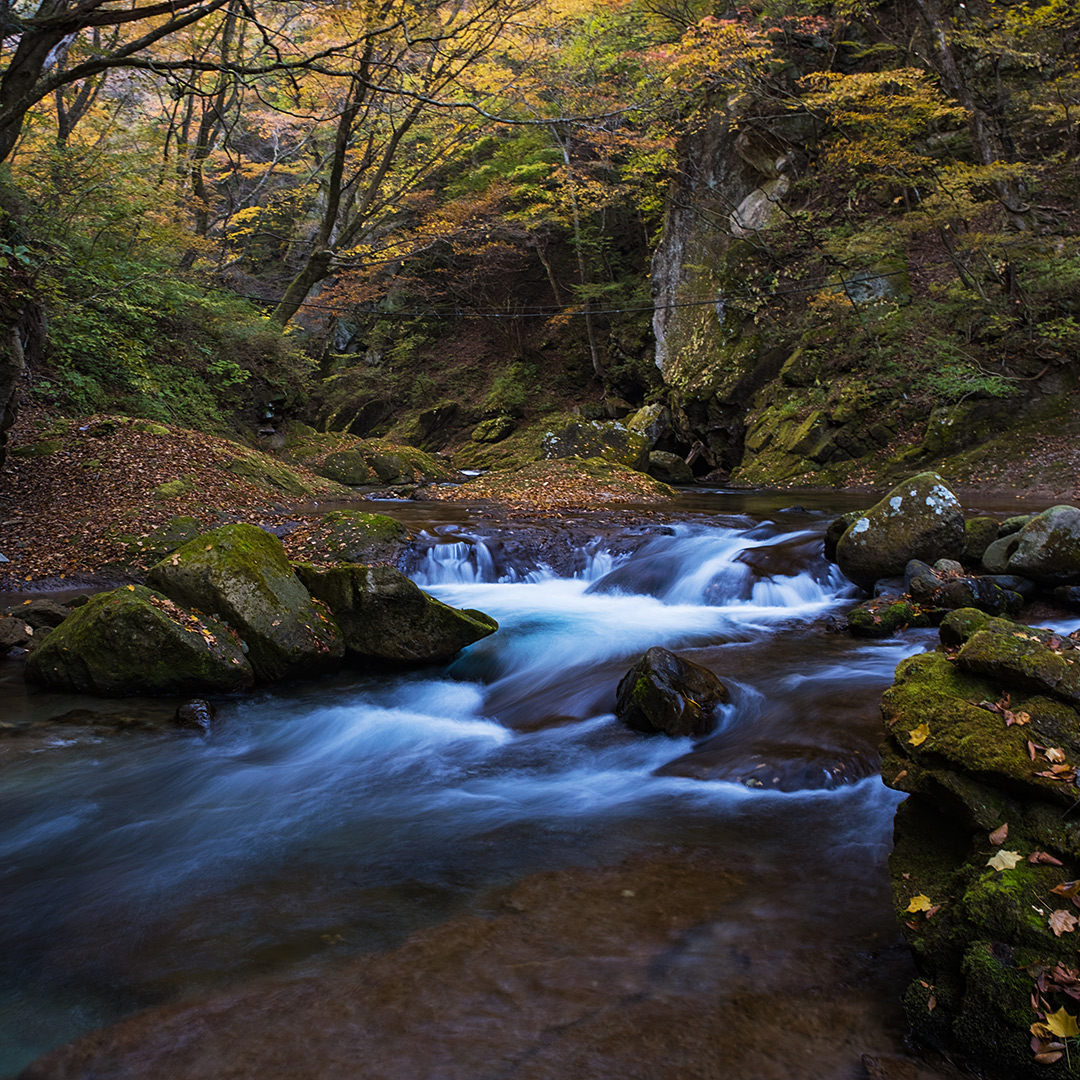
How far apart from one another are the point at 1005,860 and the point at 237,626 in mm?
5644

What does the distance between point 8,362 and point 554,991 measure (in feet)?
29.6

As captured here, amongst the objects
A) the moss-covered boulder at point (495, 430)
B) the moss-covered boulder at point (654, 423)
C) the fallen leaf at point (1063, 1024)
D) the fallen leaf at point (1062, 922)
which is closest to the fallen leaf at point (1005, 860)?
the fallen leaf at point (1062, 922)

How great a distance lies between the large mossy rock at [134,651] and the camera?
575cm

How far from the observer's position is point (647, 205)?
22219 mm

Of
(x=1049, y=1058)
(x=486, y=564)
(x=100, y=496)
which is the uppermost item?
(x=100, y=496)

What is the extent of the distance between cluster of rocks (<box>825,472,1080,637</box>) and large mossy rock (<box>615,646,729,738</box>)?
2.78 m

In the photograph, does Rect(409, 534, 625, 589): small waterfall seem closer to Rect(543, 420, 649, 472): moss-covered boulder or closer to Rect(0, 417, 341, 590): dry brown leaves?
Rect(0, 417, 341, 590): dry brown leaves

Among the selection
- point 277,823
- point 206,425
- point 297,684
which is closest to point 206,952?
point 277,823

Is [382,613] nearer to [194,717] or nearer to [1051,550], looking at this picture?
[194,717]

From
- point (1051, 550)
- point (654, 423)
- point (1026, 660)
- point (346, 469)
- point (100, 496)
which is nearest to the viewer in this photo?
point (1026, 660)

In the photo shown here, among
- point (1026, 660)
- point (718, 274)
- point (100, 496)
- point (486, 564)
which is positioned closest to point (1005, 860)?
point (1026, 660)

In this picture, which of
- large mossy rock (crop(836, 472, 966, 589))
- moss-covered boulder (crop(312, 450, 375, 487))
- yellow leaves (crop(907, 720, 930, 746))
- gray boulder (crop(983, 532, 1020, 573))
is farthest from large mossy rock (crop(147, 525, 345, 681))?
moss-covered boulder (crop(312, 450, 375, 487))

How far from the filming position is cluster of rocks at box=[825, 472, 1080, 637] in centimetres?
736

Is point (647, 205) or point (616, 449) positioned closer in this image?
point (616, 449)
